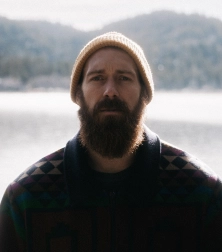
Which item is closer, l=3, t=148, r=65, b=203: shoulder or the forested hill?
l=3, t=148, r=65, b=203: shoulder

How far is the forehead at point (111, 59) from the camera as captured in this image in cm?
145

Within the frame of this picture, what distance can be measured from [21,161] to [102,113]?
850 cm

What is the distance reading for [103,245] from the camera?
136cm

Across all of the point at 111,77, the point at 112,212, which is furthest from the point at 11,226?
the point at 111,77

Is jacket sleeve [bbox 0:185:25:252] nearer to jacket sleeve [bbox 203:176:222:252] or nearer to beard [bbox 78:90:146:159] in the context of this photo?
beard [bbox 78:90:146:159]

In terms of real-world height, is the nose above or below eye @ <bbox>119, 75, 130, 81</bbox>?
below

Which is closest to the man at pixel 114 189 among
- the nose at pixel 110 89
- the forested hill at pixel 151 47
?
the nose at pixel 110 89

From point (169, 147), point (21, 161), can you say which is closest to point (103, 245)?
point (169, 147)

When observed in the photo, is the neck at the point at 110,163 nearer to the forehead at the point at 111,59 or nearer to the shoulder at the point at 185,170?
the shoulder at the point at 185,170

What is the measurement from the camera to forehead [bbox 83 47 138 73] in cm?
145

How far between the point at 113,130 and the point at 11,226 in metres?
0.48

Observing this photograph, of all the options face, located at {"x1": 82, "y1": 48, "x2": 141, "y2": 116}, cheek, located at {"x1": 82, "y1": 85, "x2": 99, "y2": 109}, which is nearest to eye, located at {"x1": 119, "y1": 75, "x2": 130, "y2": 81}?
face, located at {"x1": 82, "y1": 48, "x2": 141, "y2": 116}

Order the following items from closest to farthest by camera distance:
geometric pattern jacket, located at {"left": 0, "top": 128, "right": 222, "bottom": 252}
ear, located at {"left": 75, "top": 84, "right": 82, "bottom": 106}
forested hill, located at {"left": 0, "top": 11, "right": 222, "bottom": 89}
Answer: geometric pattern jacket, located at {"left": 0, "top": 128, "right": 222, "bottom": 252} < ear, located at {"left": 75, "top": 84, "right": 82, "bottom": 106} < forested hill, located at {"left": 0, "top": 11, "right": 222, "bottom": 89}

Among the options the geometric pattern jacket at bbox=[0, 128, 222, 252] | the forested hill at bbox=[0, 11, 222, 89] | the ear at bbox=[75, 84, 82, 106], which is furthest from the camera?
the forested hill at bbox=[0, 11, 222, 89]
